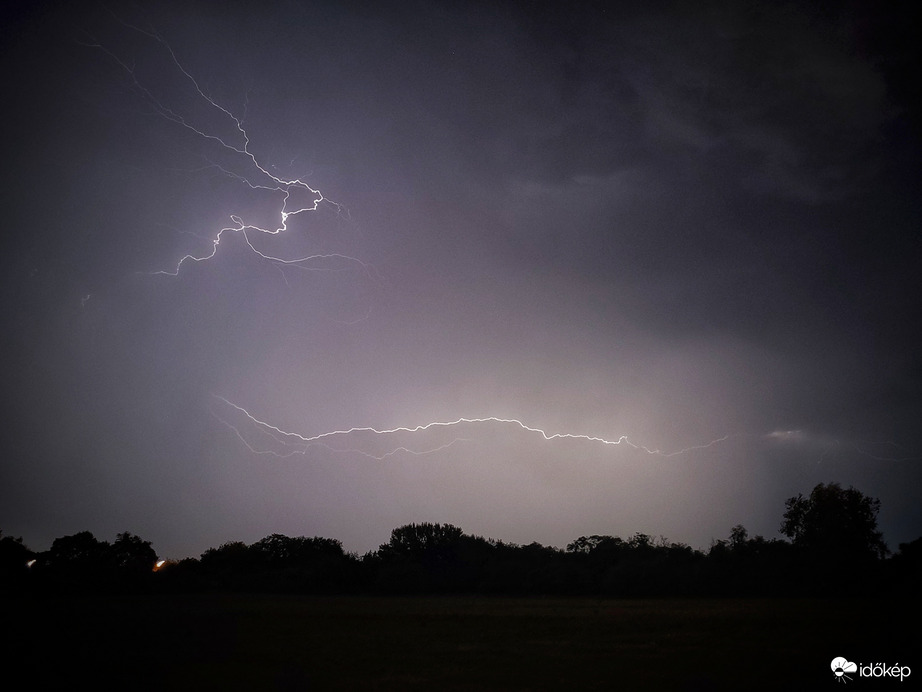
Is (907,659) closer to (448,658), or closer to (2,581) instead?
(448,658)

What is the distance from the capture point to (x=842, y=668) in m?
9.59

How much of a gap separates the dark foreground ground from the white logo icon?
19cm

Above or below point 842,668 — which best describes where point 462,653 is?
below

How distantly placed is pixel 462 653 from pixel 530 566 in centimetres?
4289

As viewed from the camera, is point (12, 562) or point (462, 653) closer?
point (462, 653)

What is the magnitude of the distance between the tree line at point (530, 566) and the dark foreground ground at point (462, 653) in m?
19.1

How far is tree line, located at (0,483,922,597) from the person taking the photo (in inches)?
1510

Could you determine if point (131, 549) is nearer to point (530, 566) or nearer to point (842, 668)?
point (530, 566)

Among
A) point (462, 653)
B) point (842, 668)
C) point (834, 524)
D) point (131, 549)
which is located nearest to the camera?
point (842, 668)

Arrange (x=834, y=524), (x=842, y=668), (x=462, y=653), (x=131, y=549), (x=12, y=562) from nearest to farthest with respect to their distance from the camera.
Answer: (x=842, y=668)
(x=462, y=653)
(x=12, y=562)
(x=834, y=524)
(x=131, y=549)

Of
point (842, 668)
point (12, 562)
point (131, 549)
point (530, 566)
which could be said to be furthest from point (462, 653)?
point (131, 549)

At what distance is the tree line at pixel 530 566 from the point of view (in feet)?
126

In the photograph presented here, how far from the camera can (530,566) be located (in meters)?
52.6

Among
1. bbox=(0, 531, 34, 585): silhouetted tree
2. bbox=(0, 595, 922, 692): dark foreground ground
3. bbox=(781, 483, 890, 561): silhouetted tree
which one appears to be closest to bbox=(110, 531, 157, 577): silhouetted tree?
bbox=(0, 531, 34, 585): silhouetted tree
